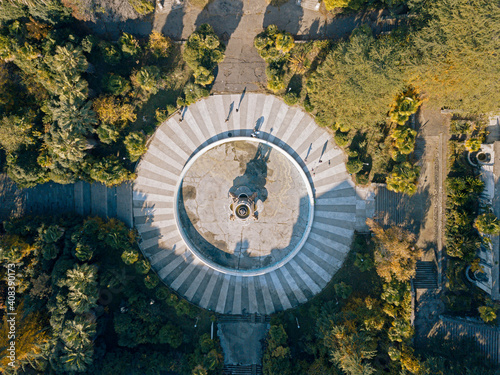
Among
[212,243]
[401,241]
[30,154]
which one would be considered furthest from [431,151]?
[30,154]

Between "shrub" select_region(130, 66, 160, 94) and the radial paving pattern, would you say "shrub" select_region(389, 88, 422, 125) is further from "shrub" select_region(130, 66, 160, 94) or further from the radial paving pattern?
"shrub" select_region(130, 66, 160, 94)

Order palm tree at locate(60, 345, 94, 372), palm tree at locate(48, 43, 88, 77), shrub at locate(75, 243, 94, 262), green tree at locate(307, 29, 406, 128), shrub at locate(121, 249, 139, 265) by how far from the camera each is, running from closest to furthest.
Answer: green tree at locate(307, 29, 406, 128) < palm tree at locate(60, 345, 94, 372) < palm tree at locate(48, 43, 88, 77) < shrub at locate(75, 243, 94, 262) < shrub at locate(121, 249, 139, 265)

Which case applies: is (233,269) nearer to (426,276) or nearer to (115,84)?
(426,276)

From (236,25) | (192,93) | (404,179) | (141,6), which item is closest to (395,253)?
(404,179)

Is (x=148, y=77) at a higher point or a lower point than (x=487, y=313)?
higher

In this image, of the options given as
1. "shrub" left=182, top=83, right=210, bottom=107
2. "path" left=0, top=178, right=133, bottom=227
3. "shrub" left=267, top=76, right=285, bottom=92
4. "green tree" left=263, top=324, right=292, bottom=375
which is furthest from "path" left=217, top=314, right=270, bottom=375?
"shrub" left=267, top=76, right=285, bottom=92

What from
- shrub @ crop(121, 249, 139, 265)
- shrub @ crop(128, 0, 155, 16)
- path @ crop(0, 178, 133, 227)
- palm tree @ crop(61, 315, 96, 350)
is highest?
shrub @ crop(128, 0, 155, 16)
